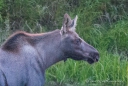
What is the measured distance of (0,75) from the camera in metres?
8.59

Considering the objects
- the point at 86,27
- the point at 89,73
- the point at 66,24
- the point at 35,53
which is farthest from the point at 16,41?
the point at 86,27

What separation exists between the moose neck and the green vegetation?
2562 millimetres

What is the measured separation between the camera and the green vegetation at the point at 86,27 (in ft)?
39.7

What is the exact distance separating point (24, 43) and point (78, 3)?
22.1 ft

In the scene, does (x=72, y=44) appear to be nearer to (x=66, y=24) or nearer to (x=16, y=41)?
(x=66, y=24)


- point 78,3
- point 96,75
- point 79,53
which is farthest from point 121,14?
point 79,53

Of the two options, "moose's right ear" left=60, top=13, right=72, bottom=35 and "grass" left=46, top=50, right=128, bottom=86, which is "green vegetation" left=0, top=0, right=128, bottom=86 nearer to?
"grass" left=46, top=50, right=128, bottom=86

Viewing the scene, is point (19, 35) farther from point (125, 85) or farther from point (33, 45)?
point (125, 85)

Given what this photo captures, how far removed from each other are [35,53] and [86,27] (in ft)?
17.6

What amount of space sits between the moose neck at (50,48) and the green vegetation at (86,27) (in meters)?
2.56

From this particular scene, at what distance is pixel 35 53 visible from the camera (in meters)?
9.06

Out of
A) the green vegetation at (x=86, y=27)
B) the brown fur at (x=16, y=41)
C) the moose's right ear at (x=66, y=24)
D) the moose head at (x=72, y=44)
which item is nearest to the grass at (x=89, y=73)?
the green vegetation at (x=86, y=27)

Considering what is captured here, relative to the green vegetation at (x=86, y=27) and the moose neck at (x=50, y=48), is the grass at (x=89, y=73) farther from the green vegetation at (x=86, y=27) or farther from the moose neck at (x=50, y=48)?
the moose neck at (x=50, y=48)

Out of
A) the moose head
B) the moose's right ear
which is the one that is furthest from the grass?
the moose's right ear
